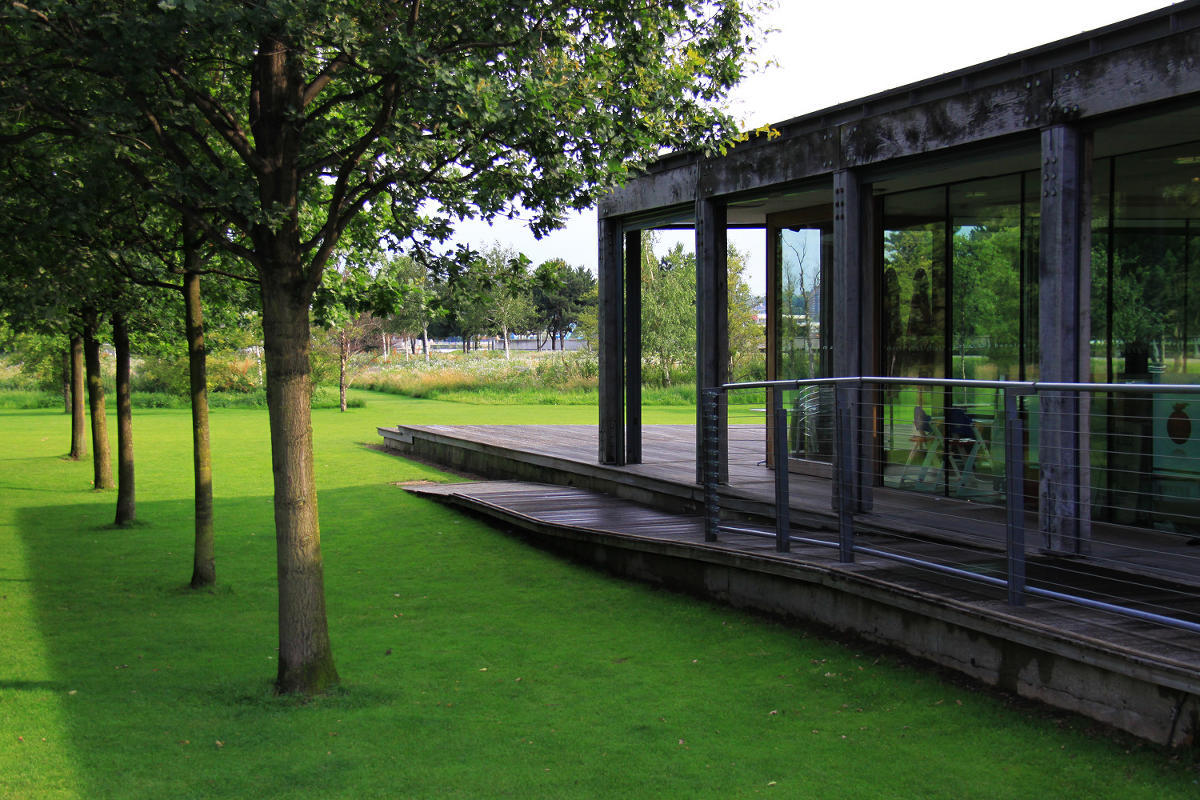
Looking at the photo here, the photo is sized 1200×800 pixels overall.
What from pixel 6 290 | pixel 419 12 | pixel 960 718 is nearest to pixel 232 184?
pixel 419 12

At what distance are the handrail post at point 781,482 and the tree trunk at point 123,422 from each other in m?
7.54

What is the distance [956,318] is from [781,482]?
13.2 feet

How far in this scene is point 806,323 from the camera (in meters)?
12.9

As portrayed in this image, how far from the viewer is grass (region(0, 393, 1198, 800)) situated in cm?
469

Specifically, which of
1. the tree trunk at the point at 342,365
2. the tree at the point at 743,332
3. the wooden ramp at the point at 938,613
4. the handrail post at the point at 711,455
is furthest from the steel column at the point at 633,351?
the tree at the point at 743,332

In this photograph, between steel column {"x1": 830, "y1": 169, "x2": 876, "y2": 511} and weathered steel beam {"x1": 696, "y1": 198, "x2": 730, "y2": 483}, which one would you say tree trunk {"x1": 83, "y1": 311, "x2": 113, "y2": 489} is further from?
steel column {"x1": 830, "y1": 169, "x2": 876, "y2": 511}

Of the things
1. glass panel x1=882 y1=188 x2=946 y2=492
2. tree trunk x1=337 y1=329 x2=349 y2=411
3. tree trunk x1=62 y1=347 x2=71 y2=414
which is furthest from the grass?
tree trunk x1=337 y1=329 x2=349 y2=411

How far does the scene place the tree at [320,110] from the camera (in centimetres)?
563

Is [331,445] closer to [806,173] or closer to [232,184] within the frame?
[806,173]

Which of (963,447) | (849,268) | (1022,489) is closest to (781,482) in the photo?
(1022,489)

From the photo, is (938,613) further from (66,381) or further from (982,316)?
(66,381)

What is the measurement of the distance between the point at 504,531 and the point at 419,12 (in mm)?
6689

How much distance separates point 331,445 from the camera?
906 inches

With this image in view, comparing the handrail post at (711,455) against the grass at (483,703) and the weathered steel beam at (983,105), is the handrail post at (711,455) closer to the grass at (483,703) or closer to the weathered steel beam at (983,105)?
the grass at (483,703)
